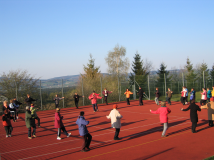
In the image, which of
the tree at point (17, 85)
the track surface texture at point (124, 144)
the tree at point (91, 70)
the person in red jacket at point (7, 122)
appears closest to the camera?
the track surface texture at point (124, 144)

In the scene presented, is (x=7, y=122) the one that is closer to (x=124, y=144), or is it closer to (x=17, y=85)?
(x=124, y=144)

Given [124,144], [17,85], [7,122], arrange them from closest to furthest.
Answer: [124,144] → [7,122] → [17,85]

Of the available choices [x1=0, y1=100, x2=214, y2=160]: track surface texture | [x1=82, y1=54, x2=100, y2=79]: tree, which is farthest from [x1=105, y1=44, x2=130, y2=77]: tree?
[x1=0, y1=100, x2=214, y2=160]: track surface texture

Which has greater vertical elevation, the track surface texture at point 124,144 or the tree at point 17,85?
the tree at point 17,85

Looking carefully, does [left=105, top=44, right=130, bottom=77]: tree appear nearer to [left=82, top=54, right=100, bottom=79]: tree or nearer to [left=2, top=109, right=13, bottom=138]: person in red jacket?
[left=82, top=54, right=100, bottom=79]: tree

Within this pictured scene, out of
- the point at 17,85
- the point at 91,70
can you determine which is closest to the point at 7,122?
the point at 17,85

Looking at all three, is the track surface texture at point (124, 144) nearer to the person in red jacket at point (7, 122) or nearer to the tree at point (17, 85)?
the person in red jacket at point (7, 122)

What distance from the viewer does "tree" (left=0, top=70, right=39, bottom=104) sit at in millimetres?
22953

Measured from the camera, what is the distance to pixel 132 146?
915 cm

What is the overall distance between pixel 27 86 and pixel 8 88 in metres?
1.98

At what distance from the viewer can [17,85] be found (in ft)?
77.4

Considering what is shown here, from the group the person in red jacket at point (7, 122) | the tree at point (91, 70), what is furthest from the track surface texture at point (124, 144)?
the tree at point (91, 70)

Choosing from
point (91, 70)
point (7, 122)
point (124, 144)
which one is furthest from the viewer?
point (91, 70)

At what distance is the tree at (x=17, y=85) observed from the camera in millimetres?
22953
